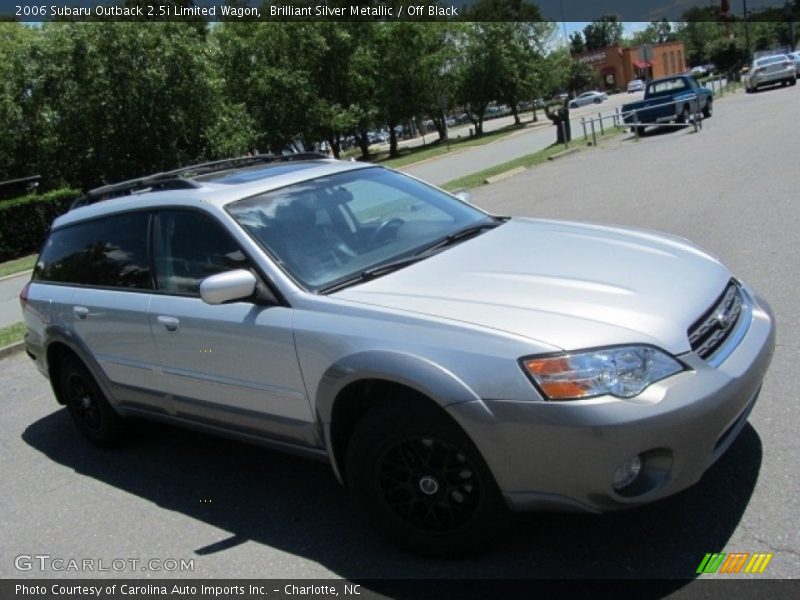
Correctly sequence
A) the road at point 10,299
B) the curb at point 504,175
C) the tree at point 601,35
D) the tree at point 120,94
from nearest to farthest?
the road at point 10,299 < the curb at point 504,175 < the tree at point 120,94 < the tree at point 601,35

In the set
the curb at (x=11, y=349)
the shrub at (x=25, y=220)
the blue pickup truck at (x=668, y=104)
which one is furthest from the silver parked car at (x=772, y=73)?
the curb at (x=11, y=349)

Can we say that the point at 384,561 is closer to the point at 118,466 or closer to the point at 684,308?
the point at 684,308

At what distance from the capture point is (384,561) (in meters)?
3.36

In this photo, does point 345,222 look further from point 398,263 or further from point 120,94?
point 120,94

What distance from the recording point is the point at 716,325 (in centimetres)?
322

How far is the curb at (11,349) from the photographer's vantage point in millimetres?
8547

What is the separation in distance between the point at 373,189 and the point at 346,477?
188 cm

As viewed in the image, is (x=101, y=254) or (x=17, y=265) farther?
(x=17, y=265)

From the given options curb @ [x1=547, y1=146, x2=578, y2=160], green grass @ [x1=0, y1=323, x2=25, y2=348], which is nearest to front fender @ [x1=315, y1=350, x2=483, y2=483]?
green grass @ [x1=0, y1=323, x2=25, y2=348]

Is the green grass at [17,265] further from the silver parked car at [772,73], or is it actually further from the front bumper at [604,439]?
the silver parked car at [772,73]

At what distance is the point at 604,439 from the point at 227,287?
179 cm

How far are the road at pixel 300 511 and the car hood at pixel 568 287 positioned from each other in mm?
847

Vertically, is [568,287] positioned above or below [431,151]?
above

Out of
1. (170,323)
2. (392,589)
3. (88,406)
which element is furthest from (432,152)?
(392,589)
